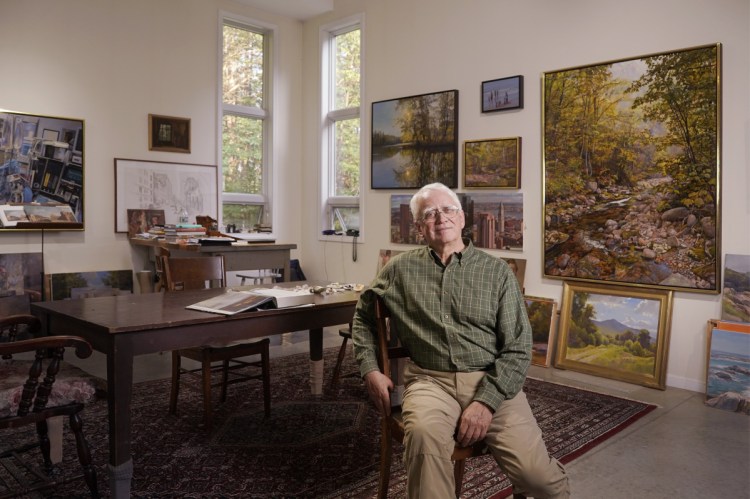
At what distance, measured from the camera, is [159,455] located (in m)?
2.98

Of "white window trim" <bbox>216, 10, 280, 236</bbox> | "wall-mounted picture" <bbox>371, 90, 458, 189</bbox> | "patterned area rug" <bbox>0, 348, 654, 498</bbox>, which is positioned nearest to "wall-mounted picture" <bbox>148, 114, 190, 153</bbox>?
"white window trim" <bbox>216, 10, 280, 236</bbox>

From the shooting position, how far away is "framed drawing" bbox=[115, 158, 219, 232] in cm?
605

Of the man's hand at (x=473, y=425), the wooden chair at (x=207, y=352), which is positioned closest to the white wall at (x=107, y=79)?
the wooden chair at (x=207, y=352)

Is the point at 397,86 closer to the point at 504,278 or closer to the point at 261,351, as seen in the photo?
the point at 261,351

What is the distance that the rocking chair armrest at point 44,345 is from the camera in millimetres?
2158

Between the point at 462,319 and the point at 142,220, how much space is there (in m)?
4.78

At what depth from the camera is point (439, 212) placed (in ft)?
7.80

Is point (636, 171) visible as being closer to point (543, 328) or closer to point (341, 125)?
point (543, 328)

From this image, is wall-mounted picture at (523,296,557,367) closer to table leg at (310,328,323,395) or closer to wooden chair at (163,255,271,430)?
table leg at (310,328,323,395)

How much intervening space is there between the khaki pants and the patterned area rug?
676 mm

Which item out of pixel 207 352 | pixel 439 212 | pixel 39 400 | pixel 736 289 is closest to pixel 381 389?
pixel 439 212

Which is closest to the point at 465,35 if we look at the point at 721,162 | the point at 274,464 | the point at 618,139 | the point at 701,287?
the point at 618,139

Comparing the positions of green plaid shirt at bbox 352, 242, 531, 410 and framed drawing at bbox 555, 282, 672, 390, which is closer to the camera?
green plaid shirt at bbox 352, 242, 531, 410

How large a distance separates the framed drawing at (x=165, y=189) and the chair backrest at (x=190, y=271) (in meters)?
2.63
